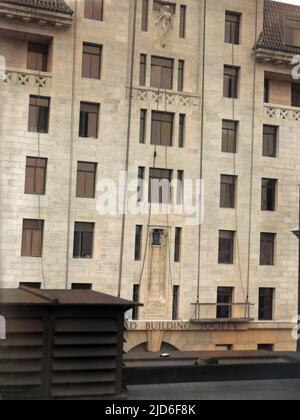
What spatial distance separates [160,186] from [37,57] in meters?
3.93

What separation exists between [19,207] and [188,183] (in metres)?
3.87

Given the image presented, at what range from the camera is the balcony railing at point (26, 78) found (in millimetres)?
11891

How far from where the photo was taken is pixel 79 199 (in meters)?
12.4

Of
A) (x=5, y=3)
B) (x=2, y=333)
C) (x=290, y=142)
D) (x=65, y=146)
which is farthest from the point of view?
(x=290, y=142)

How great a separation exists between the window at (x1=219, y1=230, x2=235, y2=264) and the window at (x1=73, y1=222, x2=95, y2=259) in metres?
3.10

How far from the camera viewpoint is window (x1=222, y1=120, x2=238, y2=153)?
44.8ft

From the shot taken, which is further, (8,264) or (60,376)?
(8,264)

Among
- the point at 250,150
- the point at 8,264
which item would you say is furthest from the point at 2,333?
the point at 250,150

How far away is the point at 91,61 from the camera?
12695mm

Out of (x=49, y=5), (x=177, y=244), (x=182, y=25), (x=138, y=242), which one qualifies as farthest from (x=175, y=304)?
(x=49, y=5)

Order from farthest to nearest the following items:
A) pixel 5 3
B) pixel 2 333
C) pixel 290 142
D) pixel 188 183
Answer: pixel 290 142 < pixel 188 183 < pixel 5 3 < pixel 2 333

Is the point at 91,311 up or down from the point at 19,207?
down

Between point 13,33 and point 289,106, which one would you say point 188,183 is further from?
point 13,33

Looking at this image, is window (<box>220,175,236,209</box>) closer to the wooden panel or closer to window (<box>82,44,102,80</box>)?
window (<box>82,44,102,80</box>)
